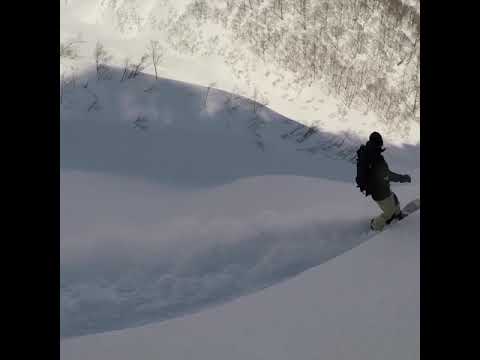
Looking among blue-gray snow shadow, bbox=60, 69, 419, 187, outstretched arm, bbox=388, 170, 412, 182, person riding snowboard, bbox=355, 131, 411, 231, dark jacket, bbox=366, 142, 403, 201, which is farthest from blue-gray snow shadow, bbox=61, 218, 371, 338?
blue-gray snow shadow, bbox=60, 69, 419, 187

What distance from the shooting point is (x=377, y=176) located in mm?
4992

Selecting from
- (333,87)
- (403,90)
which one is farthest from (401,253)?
(403,90)

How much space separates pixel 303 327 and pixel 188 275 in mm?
2304

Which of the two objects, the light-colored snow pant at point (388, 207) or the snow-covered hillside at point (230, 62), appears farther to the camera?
the snow-covered hillside at point (230, 62)

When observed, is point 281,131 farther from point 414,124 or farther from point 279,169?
point 414,124

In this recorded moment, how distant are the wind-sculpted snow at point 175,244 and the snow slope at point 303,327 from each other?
1102 millimetres

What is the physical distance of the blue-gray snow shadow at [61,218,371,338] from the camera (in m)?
4.44

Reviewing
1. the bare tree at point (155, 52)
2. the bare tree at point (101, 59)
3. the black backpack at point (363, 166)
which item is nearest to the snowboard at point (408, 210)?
the black backpack at point (363, 166)

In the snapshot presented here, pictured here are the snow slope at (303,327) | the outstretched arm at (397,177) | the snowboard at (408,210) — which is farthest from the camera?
the snowboard at (408,210)

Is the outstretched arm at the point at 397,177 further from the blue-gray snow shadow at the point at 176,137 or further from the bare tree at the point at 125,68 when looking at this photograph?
the bare tree at the point at 125,68

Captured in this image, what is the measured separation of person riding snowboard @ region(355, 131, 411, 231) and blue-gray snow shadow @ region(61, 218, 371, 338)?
0.71m

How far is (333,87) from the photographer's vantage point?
15406mm

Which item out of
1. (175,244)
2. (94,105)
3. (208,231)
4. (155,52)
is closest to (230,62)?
(155,52)

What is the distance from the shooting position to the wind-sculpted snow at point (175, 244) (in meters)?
4.66
